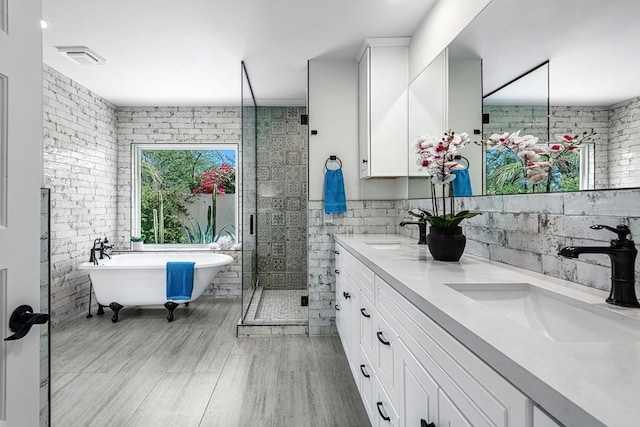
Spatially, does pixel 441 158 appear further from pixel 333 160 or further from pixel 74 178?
pixel 74 178

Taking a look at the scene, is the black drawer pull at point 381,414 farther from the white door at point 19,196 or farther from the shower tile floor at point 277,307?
the shower tile floor at point 277,307

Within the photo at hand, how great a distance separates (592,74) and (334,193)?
2.37 m

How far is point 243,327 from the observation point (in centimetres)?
355

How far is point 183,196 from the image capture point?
5254 millimetres

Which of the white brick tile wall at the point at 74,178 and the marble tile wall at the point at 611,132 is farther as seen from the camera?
the white brick tile wall at the point at 74,178

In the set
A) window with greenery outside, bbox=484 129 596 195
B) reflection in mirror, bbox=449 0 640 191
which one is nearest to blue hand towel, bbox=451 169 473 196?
window with greenery outside, bbox=484 129 596 195

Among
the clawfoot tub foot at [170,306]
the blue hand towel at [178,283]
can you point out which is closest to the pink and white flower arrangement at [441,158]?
the blue hand towel at [178,283]

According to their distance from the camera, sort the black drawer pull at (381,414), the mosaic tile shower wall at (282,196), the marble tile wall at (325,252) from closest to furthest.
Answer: the black drawer pull at (381,414) < the marble tile wall at (325,252) < the mosaic tile shower wall at (282,196)

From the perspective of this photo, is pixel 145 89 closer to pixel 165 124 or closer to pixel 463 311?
pixel 165 124

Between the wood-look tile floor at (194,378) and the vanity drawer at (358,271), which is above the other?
the vanity drawer at (358,271)

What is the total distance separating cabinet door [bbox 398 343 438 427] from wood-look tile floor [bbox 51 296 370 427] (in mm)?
969

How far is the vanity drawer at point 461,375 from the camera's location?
638mm

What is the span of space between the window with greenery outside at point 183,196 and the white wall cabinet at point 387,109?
270 cm

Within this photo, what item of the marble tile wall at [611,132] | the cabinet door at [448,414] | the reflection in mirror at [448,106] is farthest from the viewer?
the reflection in mirror at [448,106]
